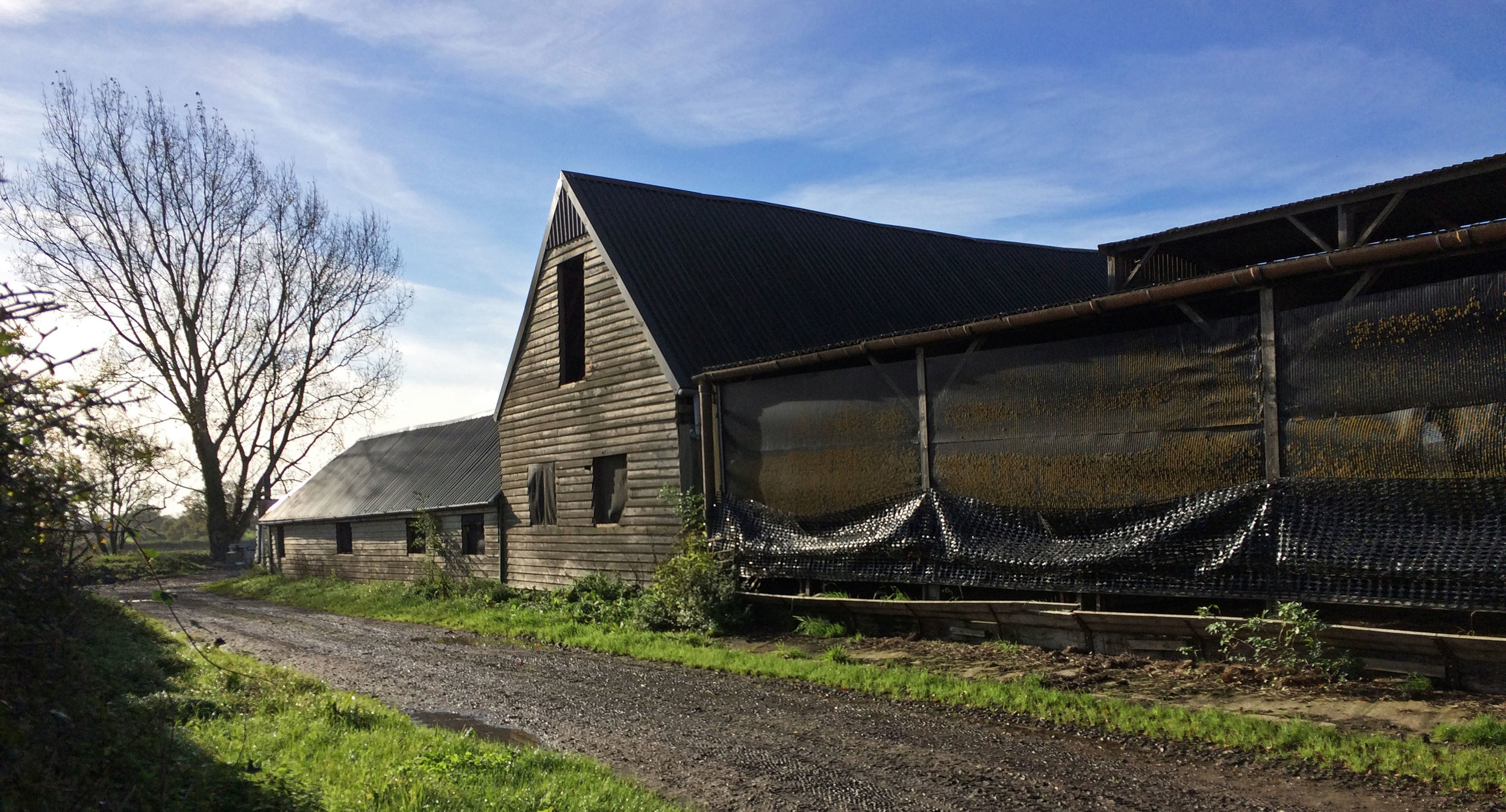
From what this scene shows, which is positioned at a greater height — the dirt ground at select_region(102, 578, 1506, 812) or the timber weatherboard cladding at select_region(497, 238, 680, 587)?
the timber weatherboard cladding at select_region(497, 238, 680, 587)

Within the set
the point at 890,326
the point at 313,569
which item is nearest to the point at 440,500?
the point at 313,569

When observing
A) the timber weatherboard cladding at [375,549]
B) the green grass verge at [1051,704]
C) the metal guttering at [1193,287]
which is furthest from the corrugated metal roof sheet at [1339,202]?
the timber weatherboard cladding at [375,549]

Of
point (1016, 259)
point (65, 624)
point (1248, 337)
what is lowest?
point (65, 624)

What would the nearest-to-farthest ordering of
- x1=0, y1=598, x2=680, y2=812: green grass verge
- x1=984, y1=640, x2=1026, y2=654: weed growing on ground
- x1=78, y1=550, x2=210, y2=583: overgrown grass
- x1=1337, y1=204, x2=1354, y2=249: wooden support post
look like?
x1=0, y1=598, x2=680, y2=812: green grass verge < x1=78, y1=550, x2=210, y2=583: overgrown grass < x1=984, y1=640, x2=1026, y2=654: weed growing on ground < x1=1337, y1=204, x2=1354, y2=249: wooden support post

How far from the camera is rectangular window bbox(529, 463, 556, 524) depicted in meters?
19.5

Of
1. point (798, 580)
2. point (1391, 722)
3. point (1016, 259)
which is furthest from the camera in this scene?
point (1016, 259)

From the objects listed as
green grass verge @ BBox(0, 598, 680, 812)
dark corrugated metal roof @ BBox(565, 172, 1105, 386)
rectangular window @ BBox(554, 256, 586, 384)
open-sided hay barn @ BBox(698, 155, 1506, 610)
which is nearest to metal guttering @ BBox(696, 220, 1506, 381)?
open-sided hay barn @ BBox(698, 155, 1506, 610)

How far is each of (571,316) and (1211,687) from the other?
1399 centimetres

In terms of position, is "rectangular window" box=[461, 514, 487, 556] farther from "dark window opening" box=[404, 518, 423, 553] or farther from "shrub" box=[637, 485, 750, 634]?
"shrub" box=[637, 485, 750, 634]

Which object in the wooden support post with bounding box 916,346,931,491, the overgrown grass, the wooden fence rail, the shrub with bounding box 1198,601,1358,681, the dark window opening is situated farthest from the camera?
the dark window opening

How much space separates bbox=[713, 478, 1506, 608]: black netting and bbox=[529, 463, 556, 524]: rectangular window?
761 centimetres

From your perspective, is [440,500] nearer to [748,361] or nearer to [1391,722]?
[748,361]

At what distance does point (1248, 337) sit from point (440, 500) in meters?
18.7

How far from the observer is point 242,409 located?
4088cm
